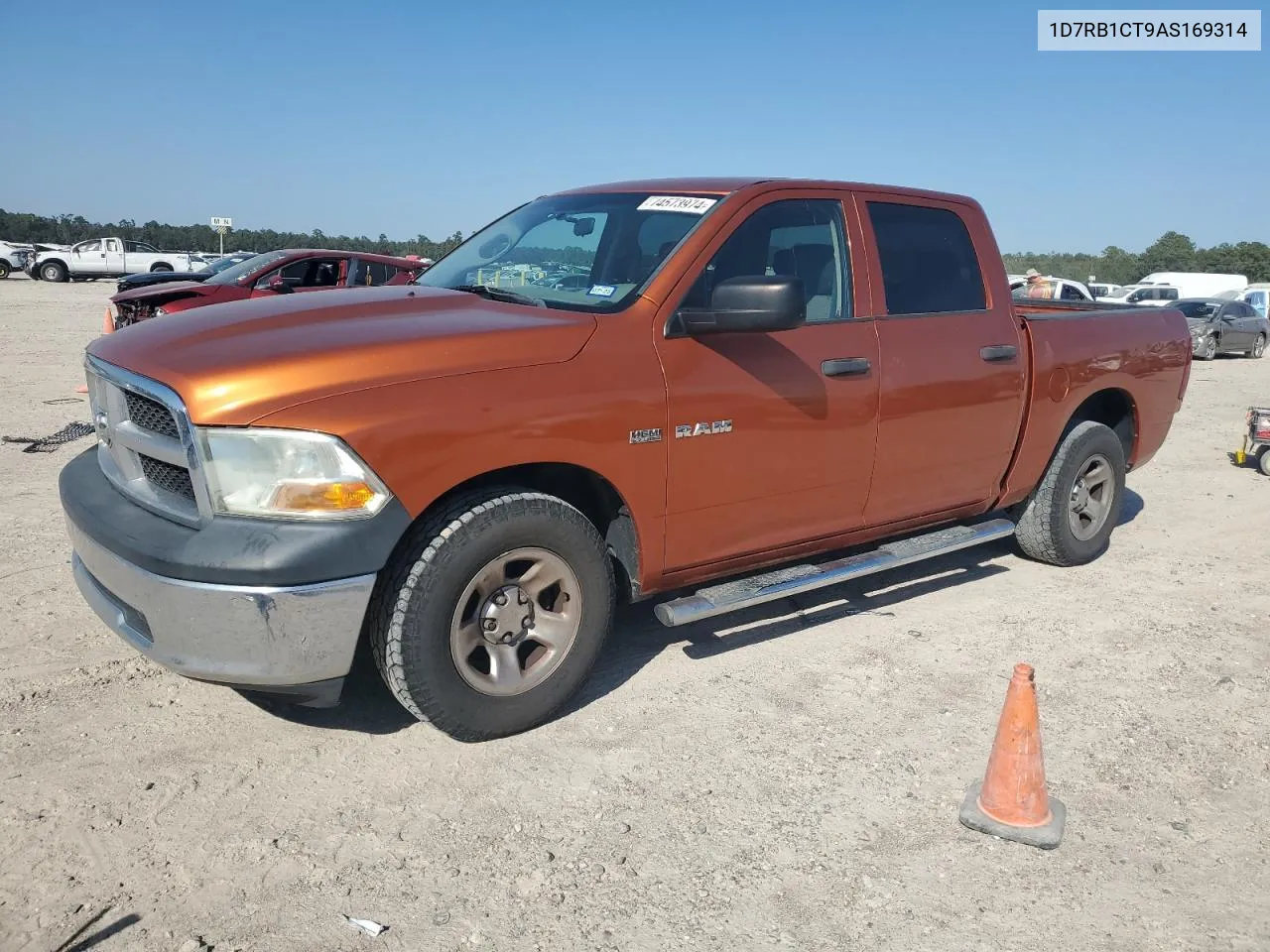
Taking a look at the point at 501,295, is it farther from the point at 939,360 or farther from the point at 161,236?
the point at 161,236

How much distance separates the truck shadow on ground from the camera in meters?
3.78

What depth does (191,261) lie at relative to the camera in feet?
115

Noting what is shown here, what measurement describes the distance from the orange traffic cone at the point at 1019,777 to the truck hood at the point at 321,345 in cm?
188

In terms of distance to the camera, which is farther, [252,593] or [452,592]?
[452,592]

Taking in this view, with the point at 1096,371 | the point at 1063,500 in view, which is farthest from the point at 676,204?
the point at 1063,500

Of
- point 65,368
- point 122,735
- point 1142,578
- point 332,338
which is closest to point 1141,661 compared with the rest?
point 1142,578

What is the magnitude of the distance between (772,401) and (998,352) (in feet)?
5.31

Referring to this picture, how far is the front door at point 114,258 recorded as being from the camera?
3491 centimetres

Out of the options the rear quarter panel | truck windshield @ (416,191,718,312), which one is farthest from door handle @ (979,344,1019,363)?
truck windshield @ (416,191,718,312)

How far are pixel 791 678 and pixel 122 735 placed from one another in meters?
2.59

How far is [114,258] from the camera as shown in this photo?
35156 mm

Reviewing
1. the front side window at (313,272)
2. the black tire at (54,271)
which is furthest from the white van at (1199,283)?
the black tire at (54,271)

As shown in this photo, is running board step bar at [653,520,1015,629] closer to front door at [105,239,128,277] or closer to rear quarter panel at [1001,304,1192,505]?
rear quarter panel at [1001,304,1192,505]

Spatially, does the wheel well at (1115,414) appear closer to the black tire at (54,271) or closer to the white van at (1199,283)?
the black tire at (54,271)
